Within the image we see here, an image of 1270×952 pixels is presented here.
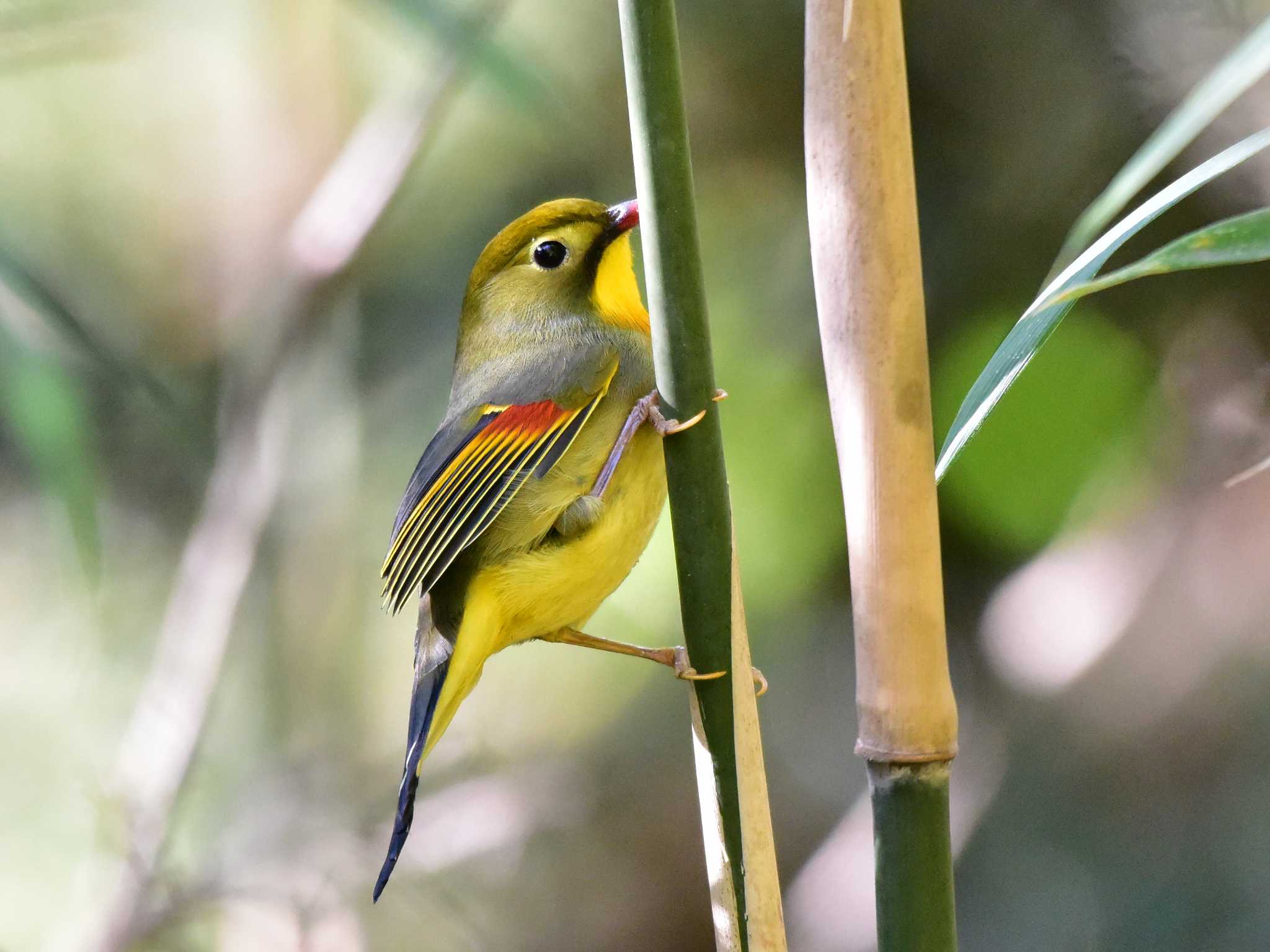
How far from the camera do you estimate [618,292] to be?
1788 mm

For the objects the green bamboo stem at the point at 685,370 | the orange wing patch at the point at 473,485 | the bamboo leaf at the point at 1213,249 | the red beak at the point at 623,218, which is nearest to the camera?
the bamboo leaf at the point at 1213,249

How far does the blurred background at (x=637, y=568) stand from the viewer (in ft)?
7.32

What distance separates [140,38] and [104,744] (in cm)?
159

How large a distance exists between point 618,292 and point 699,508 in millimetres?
1021

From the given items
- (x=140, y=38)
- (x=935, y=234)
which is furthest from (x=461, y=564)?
(x=140, y=38)

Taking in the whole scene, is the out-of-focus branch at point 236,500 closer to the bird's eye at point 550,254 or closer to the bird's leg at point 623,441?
the bird's eye at point 550,254

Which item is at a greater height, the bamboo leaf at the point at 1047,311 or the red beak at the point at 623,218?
the red beak at the point at 623,218

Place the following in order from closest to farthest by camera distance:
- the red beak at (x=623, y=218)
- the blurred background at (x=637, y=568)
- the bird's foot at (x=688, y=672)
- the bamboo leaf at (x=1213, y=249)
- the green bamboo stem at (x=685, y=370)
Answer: the bamboo leaf at (x=1213, y=249)
the green bamboo stem at (x=685, y=370)
the bird's foot at (x=688, y=672)
the red beak at (x=623, y=218)
the blurred background at (x=637, y=568)

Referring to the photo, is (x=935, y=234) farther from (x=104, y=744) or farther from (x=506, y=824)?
(x=104, y=744)

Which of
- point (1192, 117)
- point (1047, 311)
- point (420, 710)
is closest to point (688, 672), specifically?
point (1047, 311)

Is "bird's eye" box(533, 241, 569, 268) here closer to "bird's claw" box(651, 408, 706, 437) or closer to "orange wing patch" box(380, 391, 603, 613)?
"orange wing patch" box(380, 391, 603, 613)

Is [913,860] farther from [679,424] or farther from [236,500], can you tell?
[236,500]

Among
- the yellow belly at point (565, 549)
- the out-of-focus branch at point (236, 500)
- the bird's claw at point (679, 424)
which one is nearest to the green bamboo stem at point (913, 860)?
the bird's claw at point (679, 424)

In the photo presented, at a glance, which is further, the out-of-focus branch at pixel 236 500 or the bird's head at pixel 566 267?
the out-of-focus branch at pixel 236 500
